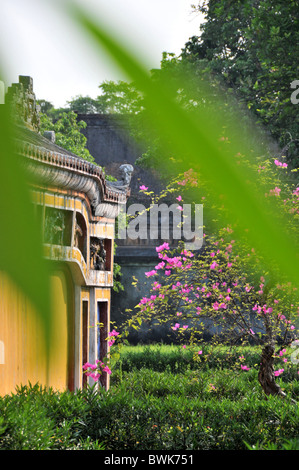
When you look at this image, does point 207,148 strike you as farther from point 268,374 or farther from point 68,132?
point 68,132

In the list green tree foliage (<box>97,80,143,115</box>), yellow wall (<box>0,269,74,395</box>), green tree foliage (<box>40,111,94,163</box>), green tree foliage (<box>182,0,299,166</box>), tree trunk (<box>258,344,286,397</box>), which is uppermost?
green tree foliage (<box>40,111,94,163</box>)

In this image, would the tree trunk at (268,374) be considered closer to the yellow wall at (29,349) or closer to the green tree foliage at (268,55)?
the green tree foliage at (268,55)

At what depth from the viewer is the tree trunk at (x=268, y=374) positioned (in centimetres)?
931

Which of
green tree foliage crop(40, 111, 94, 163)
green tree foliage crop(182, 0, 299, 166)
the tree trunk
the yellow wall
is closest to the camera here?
the yellow wall

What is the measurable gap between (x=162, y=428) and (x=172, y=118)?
5516 millimetres

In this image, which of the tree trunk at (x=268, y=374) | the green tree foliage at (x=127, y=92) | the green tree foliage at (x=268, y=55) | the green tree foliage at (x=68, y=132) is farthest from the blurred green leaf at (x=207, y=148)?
the green tree foliage at (x=68, y=132)

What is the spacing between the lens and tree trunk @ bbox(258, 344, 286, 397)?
30.6 feet

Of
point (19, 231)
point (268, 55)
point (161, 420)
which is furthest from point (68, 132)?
point (19, 231)

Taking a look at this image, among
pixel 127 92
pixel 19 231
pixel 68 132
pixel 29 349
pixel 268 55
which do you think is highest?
pixel 68 132

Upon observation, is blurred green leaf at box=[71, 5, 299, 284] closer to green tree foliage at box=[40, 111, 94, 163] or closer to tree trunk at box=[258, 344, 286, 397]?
tree trunk at box=[258, 344, 286, 397]

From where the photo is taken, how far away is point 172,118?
607 mm

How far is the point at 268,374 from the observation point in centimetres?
933

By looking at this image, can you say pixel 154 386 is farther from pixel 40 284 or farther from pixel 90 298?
pixel 40 284

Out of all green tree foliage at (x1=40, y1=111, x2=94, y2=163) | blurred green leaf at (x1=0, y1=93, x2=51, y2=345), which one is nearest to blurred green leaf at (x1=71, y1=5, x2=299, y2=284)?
blurred green leaf at (x1=0, y1=93, x2=51, y2=345)
